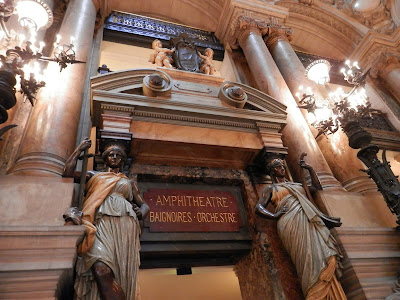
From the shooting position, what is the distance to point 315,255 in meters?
3.12

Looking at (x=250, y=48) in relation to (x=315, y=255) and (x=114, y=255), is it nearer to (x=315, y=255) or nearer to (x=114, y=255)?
(x=315, y=255)

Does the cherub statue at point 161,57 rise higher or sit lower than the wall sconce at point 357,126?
higher

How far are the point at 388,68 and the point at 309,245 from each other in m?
7.40

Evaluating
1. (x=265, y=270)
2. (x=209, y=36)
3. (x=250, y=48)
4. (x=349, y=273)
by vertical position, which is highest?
(x=209, y=36)

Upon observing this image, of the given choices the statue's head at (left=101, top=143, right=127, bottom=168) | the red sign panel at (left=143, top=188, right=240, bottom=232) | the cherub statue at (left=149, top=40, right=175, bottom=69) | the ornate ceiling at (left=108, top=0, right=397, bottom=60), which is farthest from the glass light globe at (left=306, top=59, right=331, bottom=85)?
the ornate ceiling at (left=108, top=0, right=397, bottom=60)

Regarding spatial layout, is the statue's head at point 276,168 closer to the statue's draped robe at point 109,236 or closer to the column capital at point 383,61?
the statue's draped robe at point 109,236

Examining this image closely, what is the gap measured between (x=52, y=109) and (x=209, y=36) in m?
6.52

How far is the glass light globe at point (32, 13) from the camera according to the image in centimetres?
368

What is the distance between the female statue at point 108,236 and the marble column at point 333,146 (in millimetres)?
3676

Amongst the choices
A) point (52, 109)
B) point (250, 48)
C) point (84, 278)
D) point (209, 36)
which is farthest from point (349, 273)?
point (209, 36)

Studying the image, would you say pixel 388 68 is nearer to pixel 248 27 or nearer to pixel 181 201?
pixel 248 27

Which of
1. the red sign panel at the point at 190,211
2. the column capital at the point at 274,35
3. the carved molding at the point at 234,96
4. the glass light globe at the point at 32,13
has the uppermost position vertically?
the column capital at the point at 274,35

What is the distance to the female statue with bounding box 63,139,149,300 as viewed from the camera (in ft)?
7.80

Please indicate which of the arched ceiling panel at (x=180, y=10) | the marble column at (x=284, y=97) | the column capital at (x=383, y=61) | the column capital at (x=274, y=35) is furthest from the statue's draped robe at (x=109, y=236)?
the column capital at (x=383, y=61)
